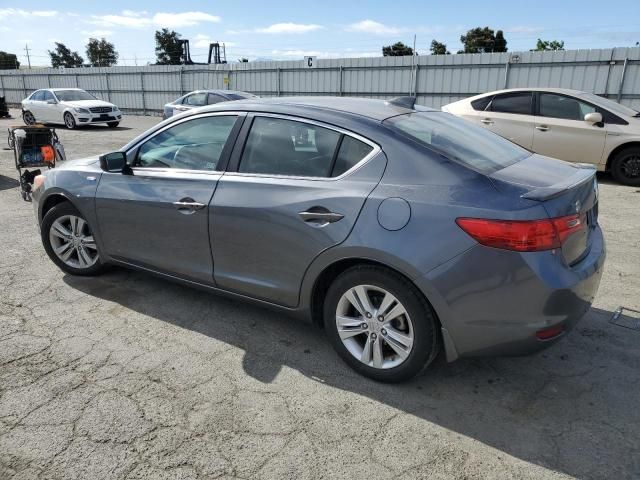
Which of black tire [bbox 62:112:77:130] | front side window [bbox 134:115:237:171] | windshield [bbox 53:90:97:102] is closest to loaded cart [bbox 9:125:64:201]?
front side window [bbox 134:115:237:171]

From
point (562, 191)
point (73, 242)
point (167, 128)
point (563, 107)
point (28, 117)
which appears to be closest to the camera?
point (562, 191)

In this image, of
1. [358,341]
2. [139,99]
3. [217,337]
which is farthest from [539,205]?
[139,99]

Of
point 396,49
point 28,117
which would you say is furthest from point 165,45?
point 28,117

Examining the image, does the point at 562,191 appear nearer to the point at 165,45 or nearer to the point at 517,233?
the point at 517,233

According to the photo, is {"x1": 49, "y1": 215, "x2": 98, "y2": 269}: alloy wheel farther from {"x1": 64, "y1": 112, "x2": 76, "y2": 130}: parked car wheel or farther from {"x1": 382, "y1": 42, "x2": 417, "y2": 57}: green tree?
{"x1": 382, "y1": 42, "x2": 417, "y2": 57}: green tree

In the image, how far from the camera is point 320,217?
9.62 ft

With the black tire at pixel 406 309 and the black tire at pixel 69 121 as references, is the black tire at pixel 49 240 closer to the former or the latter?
the black tire at pixel 406 309

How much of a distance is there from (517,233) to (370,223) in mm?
743

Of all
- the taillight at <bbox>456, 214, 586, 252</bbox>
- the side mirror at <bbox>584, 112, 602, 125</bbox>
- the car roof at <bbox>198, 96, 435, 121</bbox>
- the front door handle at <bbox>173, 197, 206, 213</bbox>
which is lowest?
the front door handle at <bbox>173, 197, 206, 213</bbox>

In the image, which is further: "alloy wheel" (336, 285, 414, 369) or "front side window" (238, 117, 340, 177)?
"front side window" (238, 117, 340, 177)

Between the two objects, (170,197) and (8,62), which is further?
(8,62)

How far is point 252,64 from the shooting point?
23.1 meters

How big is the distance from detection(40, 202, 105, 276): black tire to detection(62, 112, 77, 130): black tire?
16304 millimetres

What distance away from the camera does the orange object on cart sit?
732cm
